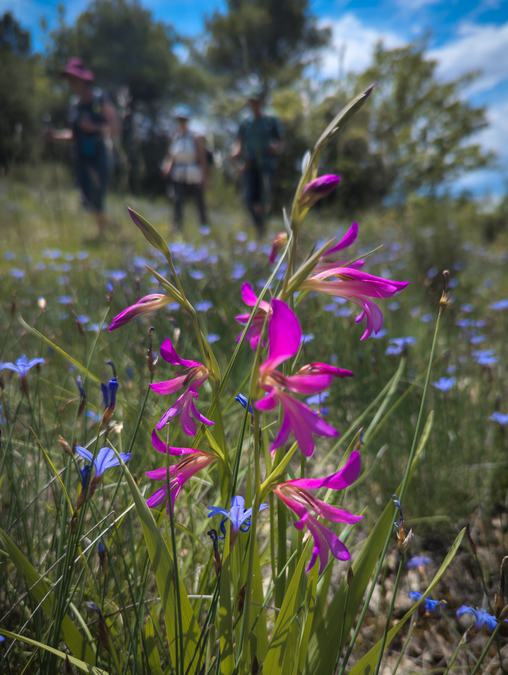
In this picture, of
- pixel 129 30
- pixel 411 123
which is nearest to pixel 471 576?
pixel 411 123

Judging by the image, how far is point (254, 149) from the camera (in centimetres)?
636

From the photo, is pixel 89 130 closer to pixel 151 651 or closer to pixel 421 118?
pixel 151 651

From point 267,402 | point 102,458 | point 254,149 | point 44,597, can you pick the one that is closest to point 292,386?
point 267,402

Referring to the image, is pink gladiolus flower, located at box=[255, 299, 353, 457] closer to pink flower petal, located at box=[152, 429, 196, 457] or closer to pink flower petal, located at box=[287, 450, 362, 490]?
pink flower petal, located at box=[287, 450, 362, 490]

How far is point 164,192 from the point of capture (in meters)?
20.7

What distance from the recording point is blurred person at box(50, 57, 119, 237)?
20.0 feet

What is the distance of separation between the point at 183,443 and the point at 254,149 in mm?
5567

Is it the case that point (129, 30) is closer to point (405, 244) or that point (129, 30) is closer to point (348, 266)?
point (405, 244)

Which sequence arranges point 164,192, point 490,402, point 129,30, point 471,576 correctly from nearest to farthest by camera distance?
point 471,576 → point 490,402 → point 164,192 → point 129,30

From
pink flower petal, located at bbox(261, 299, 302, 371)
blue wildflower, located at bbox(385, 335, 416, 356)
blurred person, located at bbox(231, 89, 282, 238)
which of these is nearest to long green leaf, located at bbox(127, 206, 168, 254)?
pink flower petal, located at bbox(261, 299, 302, 371)

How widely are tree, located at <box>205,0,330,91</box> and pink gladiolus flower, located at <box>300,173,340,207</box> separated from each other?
2394 centimetres

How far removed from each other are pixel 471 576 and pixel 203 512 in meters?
0.84

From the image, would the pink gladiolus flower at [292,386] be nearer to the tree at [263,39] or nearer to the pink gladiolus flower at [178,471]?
the pink gladiolus flower at [178,471]

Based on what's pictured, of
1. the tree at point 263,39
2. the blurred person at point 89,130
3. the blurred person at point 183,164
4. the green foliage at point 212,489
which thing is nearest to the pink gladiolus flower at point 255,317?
the green foliage at point 212,489
